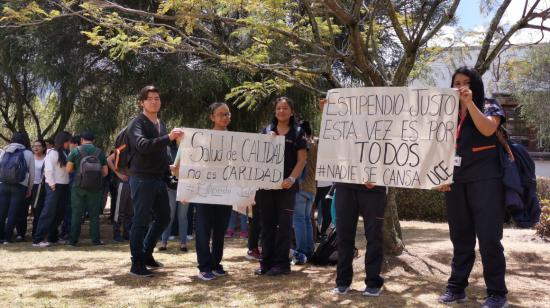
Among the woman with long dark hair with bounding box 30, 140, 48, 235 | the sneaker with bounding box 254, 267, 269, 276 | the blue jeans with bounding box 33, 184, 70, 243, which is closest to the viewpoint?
the sneaker with bounding box 254, 267, 269, 276

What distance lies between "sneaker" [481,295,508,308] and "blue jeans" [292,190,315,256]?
262cm

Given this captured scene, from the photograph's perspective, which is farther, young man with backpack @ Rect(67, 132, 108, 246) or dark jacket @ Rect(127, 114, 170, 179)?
young man with backpack @ Rect(67, 132, 108, 246)

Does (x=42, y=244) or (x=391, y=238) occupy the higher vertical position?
(x=391, y=238)

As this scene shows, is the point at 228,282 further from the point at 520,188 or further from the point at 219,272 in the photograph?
the point at 520,188

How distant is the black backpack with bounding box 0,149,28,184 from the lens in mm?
8852

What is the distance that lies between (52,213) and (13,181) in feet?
2.69

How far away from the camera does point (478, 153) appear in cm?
454

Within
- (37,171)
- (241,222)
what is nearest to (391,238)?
(241,222)

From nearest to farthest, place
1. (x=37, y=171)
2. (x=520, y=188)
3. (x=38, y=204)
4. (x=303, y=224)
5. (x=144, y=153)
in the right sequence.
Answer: (x=520, y=188), (x=144, y=153), (x=303, y=224), (x=38, y=204), (x=37, y=171)

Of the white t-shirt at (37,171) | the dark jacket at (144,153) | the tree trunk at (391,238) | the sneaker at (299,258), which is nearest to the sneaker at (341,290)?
the tree trunk at (391,238)

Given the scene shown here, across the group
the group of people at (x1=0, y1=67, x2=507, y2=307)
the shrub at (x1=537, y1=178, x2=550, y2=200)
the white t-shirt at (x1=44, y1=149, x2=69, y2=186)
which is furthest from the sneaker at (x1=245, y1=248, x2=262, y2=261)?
the shrub at (x1=537, y1=178, x2=550, y2=200)

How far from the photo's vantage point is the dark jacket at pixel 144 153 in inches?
220

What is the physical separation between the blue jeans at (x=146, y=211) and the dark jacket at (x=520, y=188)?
3.25 meters

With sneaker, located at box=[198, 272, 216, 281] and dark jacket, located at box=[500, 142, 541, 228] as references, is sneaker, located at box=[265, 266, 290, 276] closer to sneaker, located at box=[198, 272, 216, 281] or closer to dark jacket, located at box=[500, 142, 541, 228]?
sneaker, located at box=[198, 272, 216, 281]
